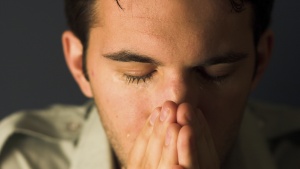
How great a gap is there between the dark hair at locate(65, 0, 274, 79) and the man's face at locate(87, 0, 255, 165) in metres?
0.03

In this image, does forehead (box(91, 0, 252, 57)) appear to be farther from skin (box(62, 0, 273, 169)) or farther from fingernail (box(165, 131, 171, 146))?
fingernail (box(165, 131, 171, 146))

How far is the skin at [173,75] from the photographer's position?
Result: 0.81 m

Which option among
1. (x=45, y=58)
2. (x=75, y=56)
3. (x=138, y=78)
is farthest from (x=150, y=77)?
(x=45, y=58)

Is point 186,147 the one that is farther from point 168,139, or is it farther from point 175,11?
point 175,11

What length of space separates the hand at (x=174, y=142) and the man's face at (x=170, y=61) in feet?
0.13

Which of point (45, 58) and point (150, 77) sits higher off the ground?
point (150, 77)

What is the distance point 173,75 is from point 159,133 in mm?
100

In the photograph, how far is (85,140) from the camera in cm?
113


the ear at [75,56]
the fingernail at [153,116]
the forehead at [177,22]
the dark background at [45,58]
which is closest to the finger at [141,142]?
the fingernail at [153,116]

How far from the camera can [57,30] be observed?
4.39 ft

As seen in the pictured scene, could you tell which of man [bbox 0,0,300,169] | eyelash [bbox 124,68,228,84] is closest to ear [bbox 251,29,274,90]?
man [bbox 0,0,300,169]

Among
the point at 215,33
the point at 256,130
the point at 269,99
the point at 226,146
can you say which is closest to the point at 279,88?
the point at 269,99

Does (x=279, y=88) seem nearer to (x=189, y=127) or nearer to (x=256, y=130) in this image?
(x=256, y=130)

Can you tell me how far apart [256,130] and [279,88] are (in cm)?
25
